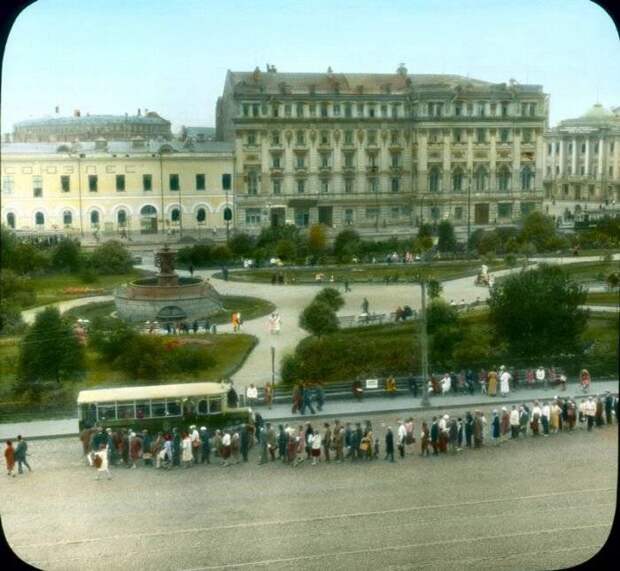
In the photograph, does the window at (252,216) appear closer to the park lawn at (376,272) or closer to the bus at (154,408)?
the park lawn at (376,272)

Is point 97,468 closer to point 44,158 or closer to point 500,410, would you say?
point 44,158

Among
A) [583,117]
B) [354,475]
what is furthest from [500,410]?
[583,117]

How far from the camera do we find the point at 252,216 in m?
6.12

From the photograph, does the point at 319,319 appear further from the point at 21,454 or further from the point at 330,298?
the point at 21,454

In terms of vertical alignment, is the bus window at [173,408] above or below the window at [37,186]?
below

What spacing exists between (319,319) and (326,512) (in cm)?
236

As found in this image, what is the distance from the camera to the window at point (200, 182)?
572cm

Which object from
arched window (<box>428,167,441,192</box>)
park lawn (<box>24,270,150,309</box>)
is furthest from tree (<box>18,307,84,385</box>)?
arched window (<box>428,167,441,192</box>)

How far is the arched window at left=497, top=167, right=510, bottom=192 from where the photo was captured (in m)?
6.33

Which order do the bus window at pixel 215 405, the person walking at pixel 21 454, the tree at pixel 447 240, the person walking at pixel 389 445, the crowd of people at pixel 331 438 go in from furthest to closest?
the tree at pixel 447 240 → the bus window at pixel 215 405 → the person walking at pixel 389 445 → the crowd of people at pixel 331 438 → the person walking at pixel 21 454

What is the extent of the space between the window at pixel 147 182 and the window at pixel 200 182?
0.31 metres

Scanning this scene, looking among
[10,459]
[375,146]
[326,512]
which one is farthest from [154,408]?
[375,146]

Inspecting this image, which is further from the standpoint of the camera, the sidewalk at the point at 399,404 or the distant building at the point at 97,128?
the sidewalk at the point at 399,404

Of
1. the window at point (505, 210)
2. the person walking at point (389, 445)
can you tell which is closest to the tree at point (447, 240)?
the window at point (505, 210)
